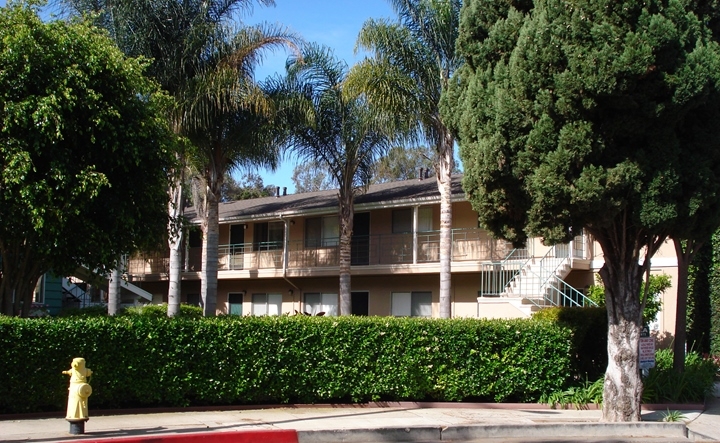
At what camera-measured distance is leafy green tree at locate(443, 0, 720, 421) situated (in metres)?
11.2

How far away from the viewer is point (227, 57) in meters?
20.7

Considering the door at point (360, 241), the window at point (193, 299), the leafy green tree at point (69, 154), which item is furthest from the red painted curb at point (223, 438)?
the window at point (193, 299)

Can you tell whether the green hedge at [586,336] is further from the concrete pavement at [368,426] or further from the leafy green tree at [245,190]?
the leafy green tree at [245,190]

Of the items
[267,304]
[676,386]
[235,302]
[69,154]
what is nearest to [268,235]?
[267,304]

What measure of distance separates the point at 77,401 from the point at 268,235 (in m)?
22.1

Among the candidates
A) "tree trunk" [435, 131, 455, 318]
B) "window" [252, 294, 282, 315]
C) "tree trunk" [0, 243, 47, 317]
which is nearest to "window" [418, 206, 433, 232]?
"tree trunk" [435, 131, 455, 318]

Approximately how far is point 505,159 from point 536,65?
1.46 metres

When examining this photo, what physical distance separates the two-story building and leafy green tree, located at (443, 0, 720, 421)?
734cm

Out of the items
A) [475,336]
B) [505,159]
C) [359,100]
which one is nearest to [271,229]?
[359,100]

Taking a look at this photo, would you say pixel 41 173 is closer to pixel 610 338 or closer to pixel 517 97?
pixel 517 97

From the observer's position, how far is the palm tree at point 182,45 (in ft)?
65.7

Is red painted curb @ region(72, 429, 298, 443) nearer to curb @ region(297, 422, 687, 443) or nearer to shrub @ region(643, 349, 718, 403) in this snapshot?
curb @ region(297, 422, 687, 443)

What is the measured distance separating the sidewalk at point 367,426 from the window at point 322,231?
15.7 meters

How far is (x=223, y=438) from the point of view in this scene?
412 inches
